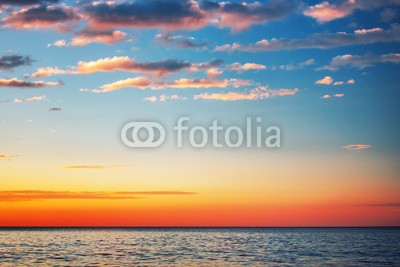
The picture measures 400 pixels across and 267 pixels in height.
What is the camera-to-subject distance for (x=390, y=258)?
211 feet

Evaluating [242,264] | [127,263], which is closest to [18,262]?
[127,263]

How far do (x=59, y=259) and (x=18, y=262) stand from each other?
534 centimetres

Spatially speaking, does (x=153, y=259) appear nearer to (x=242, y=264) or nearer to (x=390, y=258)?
(x=242, y=264)

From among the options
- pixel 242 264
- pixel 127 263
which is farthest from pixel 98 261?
pixel 242 264

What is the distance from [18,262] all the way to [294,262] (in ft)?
97.4

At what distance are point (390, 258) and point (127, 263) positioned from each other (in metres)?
33.0

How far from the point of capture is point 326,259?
60.7 m

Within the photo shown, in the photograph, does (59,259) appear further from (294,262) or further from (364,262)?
(364,262)

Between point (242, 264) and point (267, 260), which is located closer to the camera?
point (242, 264)

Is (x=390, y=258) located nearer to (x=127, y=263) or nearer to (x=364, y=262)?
(x=364, y=262)

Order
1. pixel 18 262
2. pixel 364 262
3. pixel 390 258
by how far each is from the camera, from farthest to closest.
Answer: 1. pixel 390 258
2. pixel 364 262
3. pixel 18 262

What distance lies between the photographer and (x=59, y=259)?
58875 millimetres

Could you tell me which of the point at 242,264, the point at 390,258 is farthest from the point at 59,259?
the point at 390,258

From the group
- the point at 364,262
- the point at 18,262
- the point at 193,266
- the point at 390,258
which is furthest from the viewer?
the point at 390,258
